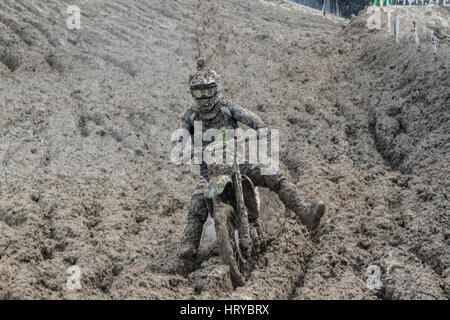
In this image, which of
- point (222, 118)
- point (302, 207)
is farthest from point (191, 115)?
point (302, 207)

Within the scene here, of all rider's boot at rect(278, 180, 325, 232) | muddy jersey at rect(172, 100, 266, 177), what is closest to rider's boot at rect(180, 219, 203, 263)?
rider's boot at rect(278, 180, 325, 232)

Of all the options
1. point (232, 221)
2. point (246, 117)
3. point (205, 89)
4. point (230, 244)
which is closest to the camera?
point (230, 244)

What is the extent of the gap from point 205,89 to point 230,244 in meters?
2.00

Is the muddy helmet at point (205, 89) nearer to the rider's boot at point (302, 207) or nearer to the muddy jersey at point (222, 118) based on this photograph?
the muddy jersey at point (222, 118)

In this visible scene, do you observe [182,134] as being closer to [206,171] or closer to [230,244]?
[206,171]

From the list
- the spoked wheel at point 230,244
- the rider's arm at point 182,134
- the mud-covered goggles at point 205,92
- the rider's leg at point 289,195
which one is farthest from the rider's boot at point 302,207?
the mud-covered goggles at point 205,92

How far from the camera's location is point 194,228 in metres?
5.13

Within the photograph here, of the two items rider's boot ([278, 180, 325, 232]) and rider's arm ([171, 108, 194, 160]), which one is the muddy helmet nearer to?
rider's arm ([171, 108, 194, 160])

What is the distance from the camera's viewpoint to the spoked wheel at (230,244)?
4.28 meters

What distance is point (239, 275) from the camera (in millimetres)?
4375

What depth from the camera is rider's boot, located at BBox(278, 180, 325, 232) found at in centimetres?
452

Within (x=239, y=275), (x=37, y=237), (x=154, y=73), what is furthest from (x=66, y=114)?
(x=239, y=275)

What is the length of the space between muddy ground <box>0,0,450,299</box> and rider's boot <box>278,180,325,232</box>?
47 centimetres

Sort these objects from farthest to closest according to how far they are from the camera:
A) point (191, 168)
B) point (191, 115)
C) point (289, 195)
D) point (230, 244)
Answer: point (191, 168) → point (191, 115) → point (289, 195) → point (230, 244)
